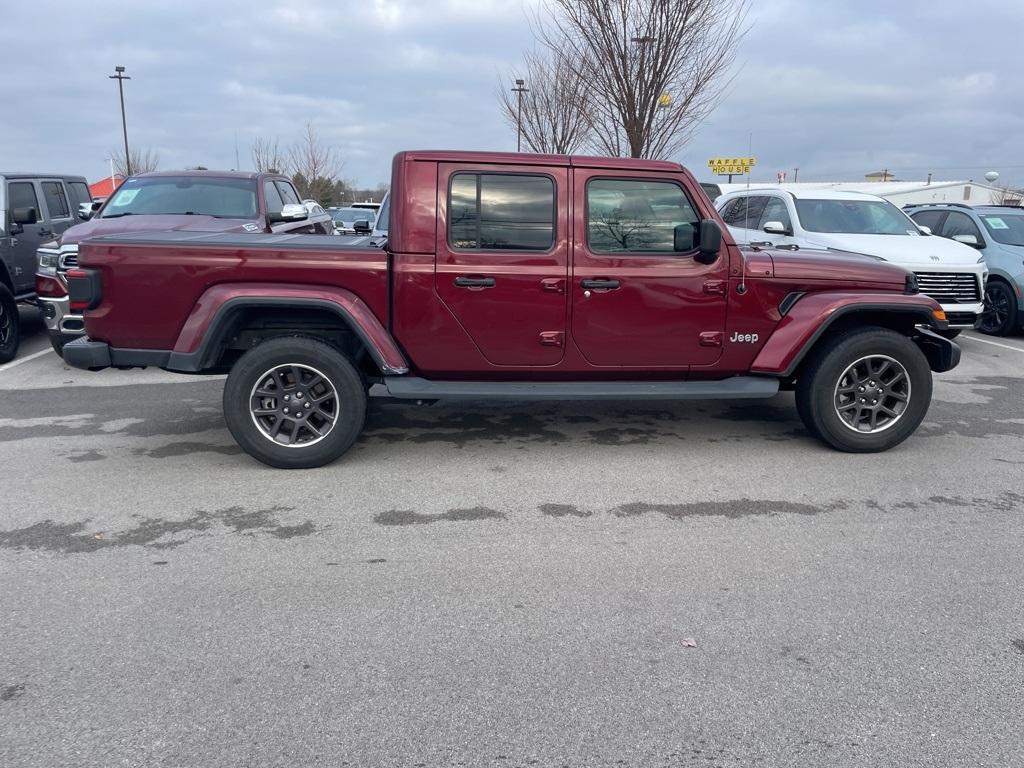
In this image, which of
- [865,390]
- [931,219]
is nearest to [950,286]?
[931,219]

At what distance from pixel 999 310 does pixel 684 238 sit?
8655 millimetres

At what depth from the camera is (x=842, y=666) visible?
3129 millimetres

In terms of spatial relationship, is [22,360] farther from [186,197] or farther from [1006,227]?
[1006,227]

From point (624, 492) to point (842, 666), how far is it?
196 centimetres

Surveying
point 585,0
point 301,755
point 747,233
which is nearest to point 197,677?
point 301,755

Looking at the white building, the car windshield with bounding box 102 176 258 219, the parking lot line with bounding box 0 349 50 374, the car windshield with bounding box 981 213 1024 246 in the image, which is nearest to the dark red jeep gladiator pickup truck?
the car windshield with bounding box 102 176 258 219

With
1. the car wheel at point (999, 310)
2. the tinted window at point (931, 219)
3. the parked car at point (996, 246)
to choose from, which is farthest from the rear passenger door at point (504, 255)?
the tinted window at point (931, 219)

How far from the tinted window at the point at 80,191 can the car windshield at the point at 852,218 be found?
33.0 feet

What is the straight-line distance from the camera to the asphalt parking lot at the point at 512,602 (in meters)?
2.72

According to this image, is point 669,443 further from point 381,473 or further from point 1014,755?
point 1014,755

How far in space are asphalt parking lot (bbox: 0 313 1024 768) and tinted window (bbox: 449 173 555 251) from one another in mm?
1464

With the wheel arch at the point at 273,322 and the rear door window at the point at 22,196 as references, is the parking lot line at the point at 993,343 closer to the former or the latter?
the wheel arch at the point at 273,322

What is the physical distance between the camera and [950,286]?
9641 mm

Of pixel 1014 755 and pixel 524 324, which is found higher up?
pixel 524 324
